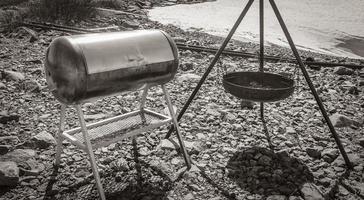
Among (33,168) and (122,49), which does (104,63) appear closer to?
(122,49)

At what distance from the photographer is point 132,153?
4.16 metres

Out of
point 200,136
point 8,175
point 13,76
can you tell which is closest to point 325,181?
point 200,136

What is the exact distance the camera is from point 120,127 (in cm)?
400

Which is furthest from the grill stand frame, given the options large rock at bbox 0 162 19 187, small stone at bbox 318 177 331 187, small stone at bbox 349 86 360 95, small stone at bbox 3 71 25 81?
small stone at bbox 349 86 360 95

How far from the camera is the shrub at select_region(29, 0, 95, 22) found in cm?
1154

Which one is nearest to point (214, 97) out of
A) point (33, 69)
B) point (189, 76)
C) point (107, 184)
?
point (189, 76)

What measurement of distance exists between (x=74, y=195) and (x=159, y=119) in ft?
4.60

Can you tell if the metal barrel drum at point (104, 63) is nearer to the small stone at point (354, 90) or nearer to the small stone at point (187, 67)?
the small stone at point (187, 67)

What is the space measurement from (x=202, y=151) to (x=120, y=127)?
1.16m

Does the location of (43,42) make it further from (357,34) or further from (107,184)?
(357,34)

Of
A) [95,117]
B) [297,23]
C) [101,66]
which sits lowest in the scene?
[297,23]

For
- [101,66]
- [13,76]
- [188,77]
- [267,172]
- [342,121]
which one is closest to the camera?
[101,66]

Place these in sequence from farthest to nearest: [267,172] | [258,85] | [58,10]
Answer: [58,10] < [258,85] < [267,172]

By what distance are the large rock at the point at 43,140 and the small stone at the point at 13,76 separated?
257cm
